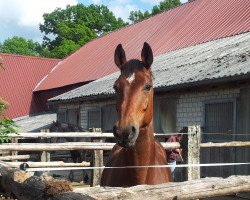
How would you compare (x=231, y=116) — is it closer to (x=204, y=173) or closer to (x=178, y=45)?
(x=204, y=173)

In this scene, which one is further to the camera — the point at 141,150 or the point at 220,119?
the point at 220,119

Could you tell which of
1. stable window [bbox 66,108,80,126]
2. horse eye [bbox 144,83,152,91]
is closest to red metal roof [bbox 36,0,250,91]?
stable window [bbox 66,108,80,126]

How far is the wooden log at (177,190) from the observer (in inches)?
98.2

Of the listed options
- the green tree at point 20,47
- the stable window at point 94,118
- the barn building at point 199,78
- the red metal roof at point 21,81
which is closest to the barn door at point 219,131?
the barn building at point 199,78

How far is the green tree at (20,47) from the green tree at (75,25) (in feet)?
47.9

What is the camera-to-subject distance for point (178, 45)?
64.6ft

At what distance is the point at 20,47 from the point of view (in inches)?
2906

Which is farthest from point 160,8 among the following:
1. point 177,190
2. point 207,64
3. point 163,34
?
point 177,190

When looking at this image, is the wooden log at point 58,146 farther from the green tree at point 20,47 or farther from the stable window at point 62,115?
the green tree at point 20,47

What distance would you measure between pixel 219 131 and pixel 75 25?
143ft

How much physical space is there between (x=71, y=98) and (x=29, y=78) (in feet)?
52.8

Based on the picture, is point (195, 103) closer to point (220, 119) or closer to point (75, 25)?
point (220, 119)

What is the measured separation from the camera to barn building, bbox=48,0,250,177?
33.7ft

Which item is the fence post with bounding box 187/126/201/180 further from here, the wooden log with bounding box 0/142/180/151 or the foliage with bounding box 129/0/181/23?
the foliage with bounding box 129/0/181/23
